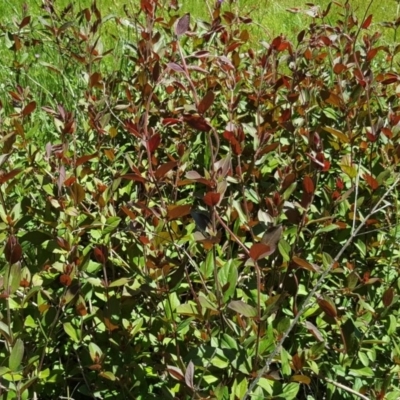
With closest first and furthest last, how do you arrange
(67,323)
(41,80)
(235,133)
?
(67,323) < (235,133) < (41,80)

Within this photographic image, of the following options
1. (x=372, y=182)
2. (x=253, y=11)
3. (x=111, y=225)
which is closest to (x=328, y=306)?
(x=372, y=182)

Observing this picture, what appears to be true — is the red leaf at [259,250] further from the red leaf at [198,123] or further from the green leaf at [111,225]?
the green leaf at [111,225]

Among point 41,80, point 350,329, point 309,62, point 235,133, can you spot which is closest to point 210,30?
point 309,62

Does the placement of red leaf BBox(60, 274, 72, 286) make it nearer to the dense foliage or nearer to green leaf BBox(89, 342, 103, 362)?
the dense foliage

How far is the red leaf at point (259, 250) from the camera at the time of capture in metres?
1.12

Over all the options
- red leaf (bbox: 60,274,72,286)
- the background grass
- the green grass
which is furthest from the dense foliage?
the background grass

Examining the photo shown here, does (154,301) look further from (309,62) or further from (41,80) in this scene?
(41,80)

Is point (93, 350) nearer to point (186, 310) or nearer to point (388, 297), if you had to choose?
point (186, 310)

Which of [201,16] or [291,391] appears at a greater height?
[291,391]

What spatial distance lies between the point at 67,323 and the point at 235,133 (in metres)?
0.57

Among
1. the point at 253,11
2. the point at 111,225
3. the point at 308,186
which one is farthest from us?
the point at 253,11

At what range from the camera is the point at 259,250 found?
1.13 metres

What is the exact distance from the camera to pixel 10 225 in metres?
1.43

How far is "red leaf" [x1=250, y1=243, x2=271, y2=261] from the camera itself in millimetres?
1125
